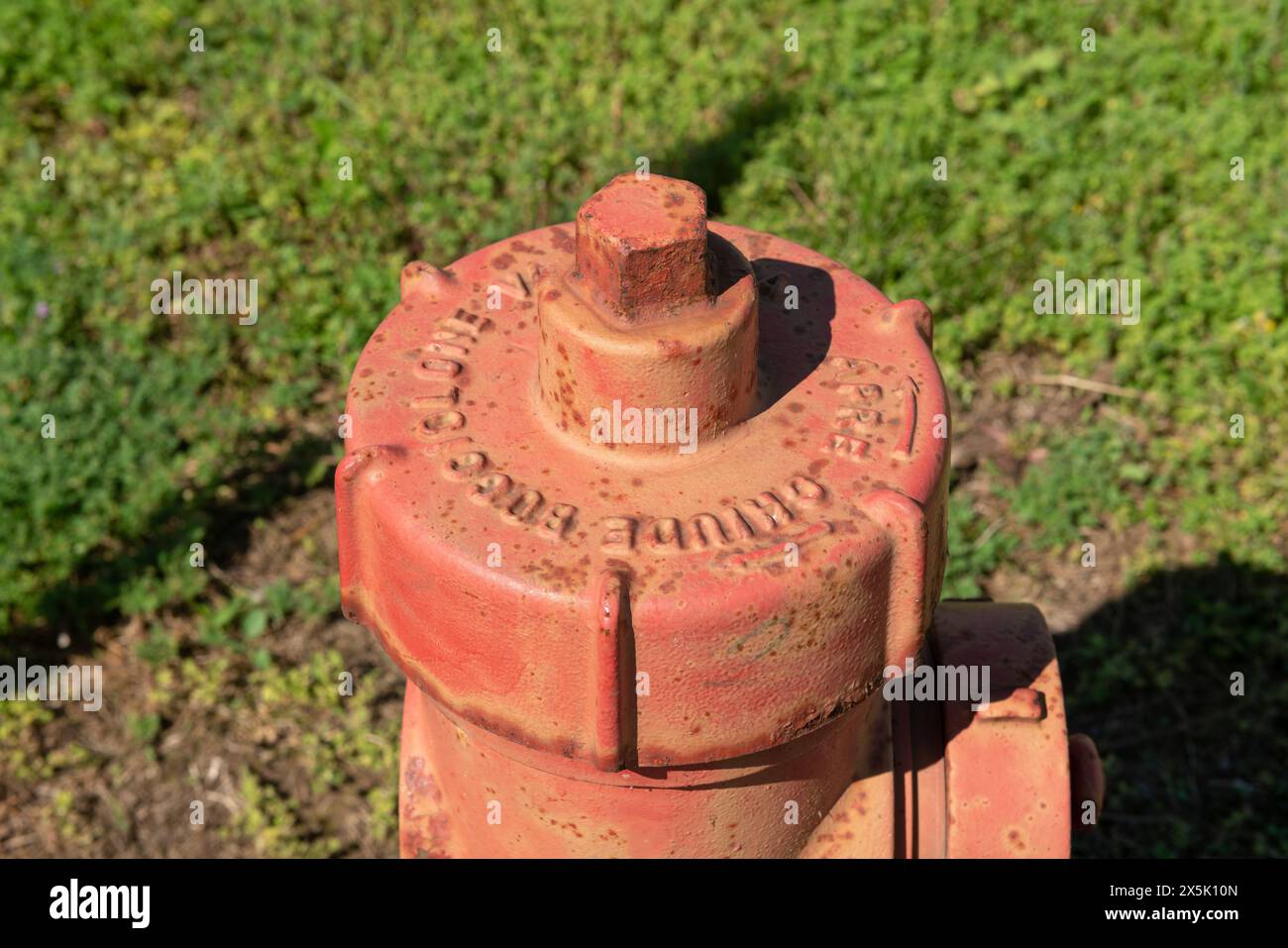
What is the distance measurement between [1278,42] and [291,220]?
358 cm

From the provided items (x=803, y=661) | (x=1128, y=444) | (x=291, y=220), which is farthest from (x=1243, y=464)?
(x=291, y=220)

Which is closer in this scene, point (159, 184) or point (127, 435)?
point (127, 435)

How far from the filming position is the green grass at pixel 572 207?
394 cm

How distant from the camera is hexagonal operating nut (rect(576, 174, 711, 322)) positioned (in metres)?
1.80

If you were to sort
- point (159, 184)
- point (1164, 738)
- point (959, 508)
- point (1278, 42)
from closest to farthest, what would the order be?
point (1164, 738) → point (959, 508) → point (159, 184) → point (1278, 42)

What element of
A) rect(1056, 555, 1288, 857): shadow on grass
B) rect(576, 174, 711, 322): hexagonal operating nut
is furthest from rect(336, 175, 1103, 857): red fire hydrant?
rect(1056, 555, 1288, 857): shadow on grass

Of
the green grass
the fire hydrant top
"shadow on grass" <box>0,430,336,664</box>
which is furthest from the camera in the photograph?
the green grass

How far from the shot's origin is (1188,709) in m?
3.63

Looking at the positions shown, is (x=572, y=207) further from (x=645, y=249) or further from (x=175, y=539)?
(x=645, y=249)

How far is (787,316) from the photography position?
2162 millimetres

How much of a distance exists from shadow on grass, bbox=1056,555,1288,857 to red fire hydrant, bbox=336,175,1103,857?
1.56 meters

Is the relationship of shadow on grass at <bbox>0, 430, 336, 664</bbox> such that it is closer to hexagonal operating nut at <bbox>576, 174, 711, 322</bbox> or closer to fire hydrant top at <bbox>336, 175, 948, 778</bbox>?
fire hydrant top at <bbox>336, 175, 948, 778</bbox>

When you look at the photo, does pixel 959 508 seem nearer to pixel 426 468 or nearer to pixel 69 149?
pixel 426 468

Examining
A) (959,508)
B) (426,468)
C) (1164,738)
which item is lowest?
(1164,738)
